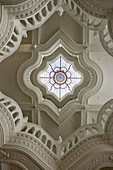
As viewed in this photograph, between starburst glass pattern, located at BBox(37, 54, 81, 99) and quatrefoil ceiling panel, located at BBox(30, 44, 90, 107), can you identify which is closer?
quatrefoil ceiling panel, located at BBox(30, 44, 90, 107)

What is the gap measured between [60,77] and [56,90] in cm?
93

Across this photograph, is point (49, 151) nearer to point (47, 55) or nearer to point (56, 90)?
point (56, 90)

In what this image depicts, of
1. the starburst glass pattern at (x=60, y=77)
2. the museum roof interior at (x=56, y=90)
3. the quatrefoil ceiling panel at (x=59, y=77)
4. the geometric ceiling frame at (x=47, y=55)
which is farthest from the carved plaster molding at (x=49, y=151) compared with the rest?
the starburst glass pattern at (x=60, y=77)

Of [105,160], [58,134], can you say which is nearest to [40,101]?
[58,134]

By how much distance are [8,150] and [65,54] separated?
6.30 metres

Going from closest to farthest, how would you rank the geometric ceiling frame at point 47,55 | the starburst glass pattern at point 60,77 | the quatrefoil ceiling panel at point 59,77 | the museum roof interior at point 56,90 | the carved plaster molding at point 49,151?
1. the carved plaster molding at point 49,151
2. the museum roof interior at point 56,90
3. the geometric ceiling frame at point 47,55
4. the quatrefoil ceiling panel at point 59,77
5. the starburst glass pattern at point 60,77

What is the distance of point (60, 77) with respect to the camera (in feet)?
35.0

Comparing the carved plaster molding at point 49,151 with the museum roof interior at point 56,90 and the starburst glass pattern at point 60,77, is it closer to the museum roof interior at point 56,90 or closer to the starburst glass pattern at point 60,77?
the museum roof interior at point 56,90

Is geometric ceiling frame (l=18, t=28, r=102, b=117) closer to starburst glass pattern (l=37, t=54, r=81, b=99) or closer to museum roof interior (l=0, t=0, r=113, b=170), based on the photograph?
museum roof interior (l=0, t=0, r=113, b=170)

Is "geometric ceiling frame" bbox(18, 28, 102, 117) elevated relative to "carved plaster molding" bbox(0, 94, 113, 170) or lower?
elevated

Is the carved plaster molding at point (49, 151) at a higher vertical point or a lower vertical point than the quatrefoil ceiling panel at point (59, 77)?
lower

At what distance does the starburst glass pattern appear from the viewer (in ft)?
34.5

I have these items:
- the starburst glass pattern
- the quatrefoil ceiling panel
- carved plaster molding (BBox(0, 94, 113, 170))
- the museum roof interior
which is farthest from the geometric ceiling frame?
carved plaster molding (BBox(0, 94, 113, 170))

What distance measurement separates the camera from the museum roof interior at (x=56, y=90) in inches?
262
